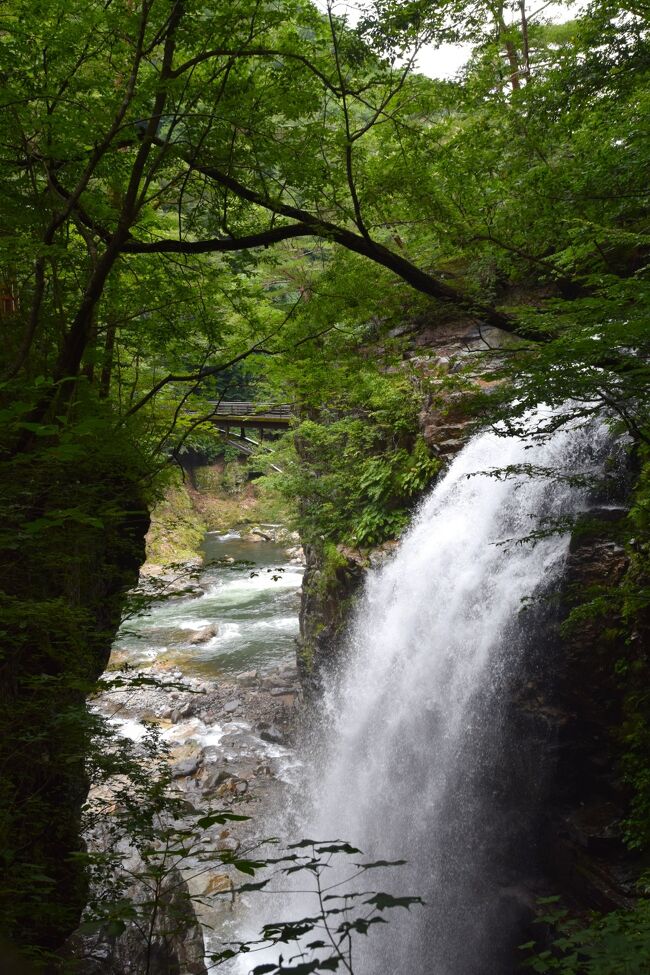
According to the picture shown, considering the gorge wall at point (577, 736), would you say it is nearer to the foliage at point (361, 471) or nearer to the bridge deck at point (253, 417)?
the foliage at point (361, 471)

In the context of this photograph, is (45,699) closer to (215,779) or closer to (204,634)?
(215,779)

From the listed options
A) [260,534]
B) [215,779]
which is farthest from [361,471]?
[260,534]

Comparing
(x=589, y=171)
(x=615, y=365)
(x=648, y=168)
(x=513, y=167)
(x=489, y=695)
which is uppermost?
A: (x=513, y=167)

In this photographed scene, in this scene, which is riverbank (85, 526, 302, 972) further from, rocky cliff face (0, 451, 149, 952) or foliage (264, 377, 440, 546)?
foliage (264, 377, 440, 546)

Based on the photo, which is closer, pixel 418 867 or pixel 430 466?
pixel 418 867

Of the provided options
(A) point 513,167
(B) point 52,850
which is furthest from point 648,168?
(B) point 52,850

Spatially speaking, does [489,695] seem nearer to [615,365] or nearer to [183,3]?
[615,365]

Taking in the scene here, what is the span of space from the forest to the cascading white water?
0.04m

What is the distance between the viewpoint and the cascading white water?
6586mm

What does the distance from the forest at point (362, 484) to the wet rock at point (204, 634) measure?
323 cm

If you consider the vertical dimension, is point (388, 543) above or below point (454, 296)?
above

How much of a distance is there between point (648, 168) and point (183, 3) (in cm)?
347

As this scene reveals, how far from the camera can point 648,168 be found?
4.50 metres

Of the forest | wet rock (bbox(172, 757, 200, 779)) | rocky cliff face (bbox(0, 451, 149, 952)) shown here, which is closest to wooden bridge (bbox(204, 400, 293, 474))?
the forest
